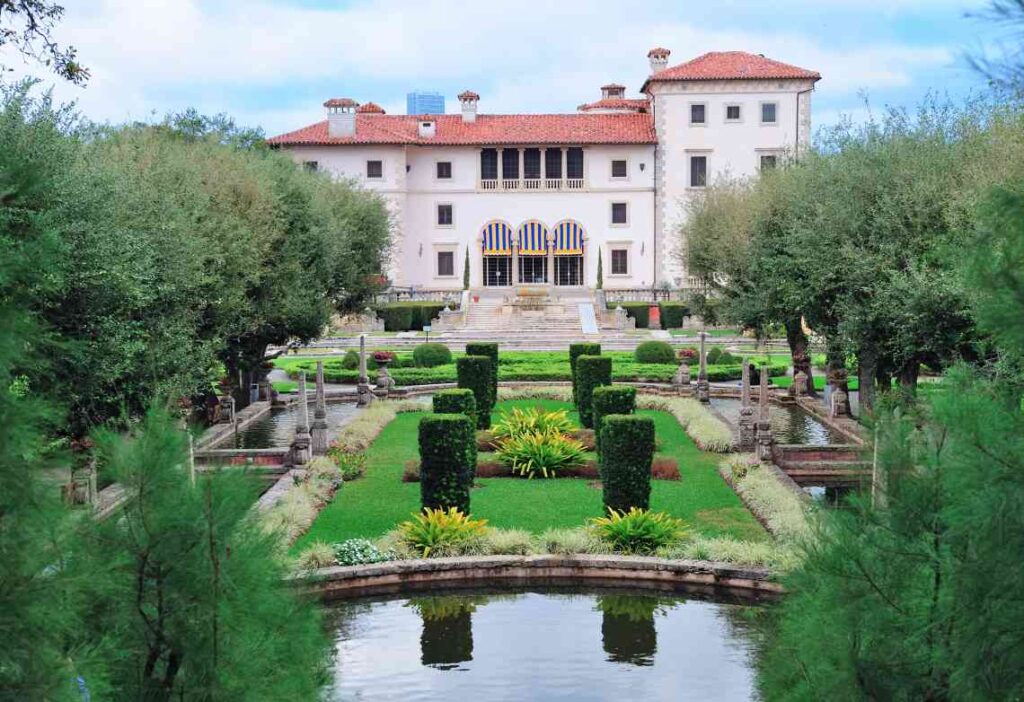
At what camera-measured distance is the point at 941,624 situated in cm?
449

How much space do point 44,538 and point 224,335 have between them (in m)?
16.2

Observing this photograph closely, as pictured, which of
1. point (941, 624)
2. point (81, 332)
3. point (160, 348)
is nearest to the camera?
point (941, 624)

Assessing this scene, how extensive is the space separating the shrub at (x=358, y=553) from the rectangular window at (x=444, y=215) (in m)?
39.2

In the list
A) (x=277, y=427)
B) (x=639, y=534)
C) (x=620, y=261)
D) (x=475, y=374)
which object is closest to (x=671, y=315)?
(x=620, y=261)

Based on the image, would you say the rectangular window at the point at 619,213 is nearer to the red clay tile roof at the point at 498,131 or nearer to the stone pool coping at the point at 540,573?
the red clay tile roof at the point at 498,131

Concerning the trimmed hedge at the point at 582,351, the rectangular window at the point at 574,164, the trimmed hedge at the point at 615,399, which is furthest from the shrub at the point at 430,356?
the rectangular window at the point at 574,164

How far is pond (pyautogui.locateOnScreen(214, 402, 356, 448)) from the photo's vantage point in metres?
20.3

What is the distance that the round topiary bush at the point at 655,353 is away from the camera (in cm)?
3266

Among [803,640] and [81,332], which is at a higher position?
[81,332]

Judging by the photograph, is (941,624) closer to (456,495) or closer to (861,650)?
(861,650)

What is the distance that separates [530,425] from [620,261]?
32534mm

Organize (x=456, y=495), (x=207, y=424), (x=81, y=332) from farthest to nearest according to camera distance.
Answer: (x=207, y=424)
(x=456, y=495)
(x=81, y=332)

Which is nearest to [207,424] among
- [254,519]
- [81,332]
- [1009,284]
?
[81,332]

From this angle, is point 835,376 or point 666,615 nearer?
point 666,615
